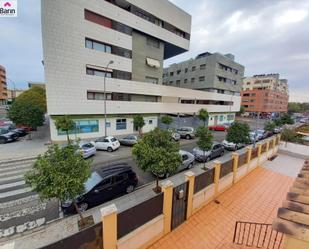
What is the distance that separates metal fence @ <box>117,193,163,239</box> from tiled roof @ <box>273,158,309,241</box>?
3.49 metres

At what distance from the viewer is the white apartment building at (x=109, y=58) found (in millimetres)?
16484

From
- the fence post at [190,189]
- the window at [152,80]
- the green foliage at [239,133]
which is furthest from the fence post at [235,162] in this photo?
the window at [152,80]

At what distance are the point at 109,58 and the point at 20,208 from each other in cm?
1726

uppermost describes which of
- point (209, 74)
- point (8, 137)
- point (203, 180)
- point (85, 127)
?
point (209, 74)

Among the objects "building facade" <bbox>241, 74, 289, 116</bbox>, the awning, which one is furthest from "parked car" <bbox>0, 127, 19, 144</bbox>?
"building facade" <bbox>241, 74, 289, 116</bbox>

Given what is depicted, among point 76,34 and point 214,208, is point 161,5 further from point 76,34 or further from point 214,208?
point 214,208

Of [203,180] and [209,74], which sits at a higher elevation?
[209,74]

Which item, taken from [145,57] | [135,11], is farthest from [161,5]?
[145,57]

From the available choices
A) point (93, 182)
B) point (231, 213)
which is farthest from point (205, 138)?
point (93, 182)

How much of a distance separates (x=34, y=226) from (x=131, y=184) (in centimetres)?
434

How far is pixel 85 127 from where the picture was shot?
19422 millimetres

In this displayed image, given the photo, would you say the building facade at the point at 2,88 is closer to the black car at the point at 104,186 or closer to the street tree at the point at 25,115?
the street tree at the point at 25,115

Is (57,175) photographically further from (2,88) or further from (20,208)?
(2,88)

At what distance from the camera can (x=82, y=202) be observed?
6977mm
